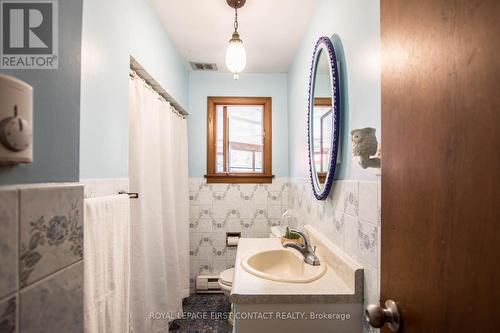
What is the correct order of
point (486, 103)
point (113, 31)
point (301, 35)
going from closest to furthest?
point (486, 103) < point (113, 31) < point (301, 35)

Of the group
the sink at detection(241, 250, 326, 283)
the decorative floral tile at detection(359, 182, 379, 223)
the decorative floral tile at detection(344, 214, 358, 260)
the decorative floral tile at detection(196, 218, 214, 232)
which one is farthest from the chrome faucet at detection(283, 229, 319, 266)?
the decorative floral tile at detection(196, 218, 214, 232)

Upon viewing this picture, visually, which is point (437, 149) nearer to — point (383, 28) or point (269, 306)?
point (383, 28)

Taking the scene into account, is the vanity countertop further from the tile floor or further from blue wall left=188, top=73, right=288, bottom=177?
blue wall left=188, top=73, right=288, bottom=177

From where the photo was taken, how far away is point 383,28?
67cm

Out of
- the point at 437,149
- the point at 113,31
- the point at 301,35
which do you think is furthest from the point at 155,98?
the point at 437,149

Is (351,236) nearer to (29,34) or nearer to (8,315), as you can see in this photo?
(8,315)

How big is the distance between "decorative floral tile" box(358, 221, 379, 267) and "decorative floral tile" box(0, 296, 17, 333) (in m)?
0.95

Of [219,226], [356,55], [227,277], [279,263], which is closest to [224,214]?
[219,226]

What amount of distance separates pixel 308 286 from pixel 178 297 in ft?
5.16

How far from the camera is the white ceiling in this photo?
5.71 feet

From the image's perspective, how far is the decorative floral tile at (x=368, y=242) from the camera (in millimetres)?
921

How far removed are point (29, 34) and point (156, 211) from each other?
1.54 metres

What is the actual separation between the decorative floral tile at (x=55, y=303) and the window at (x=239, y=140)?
236 cm

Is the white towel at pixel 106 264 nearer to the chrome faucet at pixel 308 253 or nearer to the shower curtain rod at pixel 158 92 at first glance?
the shower curtain rod at pixel 158 92
